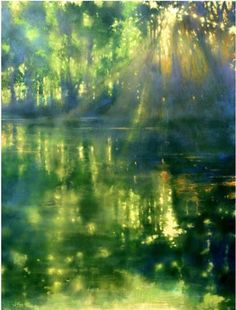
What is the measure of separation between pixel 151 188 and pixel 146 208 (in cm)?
10

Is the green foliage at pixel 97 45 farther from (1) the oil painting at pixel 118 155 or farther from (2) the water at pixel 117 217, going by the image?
(2) the water at pixel 117 217

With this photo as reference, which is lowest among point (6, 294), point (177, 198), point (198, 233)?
point (6, 294)

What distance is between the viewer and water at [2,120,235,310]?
258cm

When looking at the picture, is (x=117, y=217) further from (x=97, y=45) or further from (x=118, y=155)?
(x=97, y=45)

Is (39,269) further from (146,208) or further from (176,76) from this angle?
(176,76)

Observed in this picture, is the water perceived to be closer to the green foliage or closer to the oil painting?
the oil painting

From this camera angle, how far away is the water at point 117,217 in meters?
2.58

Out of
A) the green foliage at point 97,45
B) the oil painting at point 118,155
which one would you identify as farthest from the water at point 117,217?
the green foliage at point 97,45

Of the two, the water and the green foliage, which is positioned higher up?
the green foliage

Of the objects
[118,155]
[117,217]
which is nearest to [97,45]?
[118,155]

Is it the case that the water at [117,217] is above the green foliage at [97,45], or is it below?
below

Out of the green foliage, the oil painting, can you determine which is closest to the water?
the oil painting

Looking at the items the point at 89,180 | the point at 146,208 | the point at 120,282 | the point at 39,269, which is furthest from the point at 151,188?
the point at 39,269

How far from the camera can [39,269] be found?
2576 millimetres
